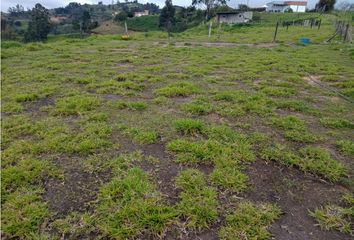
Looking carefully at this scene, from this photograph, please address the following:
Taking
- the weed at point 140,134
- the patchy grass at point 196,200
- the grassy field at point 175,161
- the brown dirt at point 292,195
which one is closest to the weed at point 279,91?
the grassy field at point 175,161

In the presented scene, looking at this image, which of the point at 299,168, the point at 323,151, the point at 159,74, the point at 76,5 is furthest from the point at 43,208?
the point at 76,5

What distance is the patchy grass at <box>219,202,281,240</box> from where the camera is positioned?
1780 mm

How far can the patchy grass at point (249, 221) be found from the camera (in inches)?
70.1

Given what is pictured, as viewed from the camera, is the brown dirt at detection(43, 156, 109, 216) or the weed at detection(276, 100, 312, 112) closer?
the brown dirt at detection(43, 156, 109, 216)

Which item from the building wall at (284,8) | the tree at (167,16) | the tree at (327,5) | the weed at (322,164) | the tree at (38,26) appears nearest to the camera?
the weed at (322,164)

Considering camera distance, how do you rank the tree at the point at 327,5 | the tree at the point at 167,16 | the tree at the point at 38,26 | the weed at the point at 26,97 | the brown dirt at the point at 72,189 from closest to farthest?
the brown dirt at the point at 72,189 < the weed at the point at 26,97 < the tree at the point at 38,26 < the tree at the point at 327,5 < the tree at the point at 167,16

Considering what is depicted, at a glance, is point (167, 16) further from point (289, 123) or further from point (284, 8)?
point (289, 123)

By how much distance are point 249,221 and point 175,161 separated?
3.12ft

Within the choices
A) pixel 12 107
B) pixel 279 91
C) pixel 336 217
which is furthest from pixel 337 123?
pixel 12 107

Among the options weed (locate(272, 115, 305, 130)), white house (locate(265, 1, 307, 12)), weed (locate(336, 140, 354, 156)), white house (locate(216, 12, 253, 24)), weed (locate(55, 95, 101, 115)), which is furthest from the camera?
white house (locate(265, 1, 307, 12))

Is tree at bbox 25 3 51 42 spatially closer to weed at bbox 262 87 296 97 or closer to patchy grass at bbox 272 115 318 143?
weed at bbox 262 87 296 97

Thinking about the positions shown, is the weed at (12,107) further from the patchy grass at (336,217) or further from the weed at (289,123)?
the patchy grass at (336,217)

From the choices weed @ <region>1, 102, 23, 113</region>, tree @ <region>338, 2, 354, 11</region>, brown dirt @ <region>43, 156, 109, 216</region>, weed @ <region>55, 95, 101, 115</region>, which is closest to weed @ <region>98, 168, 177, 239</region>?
brown dirt @ <region>43, 156, 109, 216</region>

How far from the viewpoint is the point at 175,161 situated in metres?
2.62
